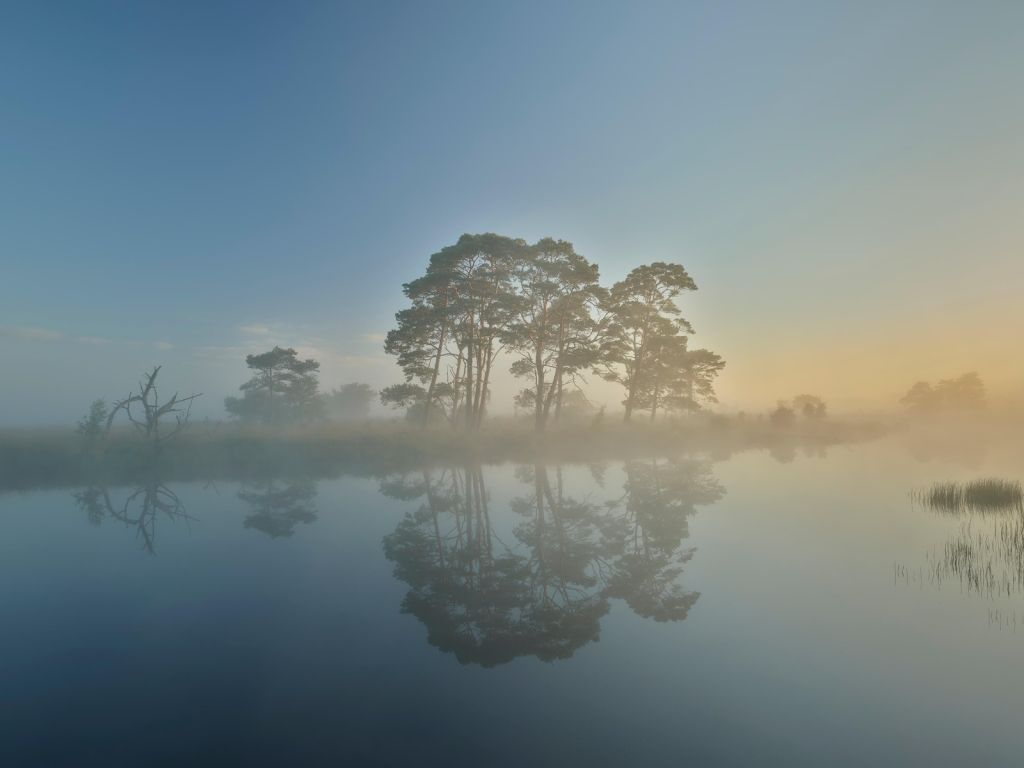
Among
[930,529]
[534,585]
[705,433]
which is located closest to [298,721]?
[534,585]

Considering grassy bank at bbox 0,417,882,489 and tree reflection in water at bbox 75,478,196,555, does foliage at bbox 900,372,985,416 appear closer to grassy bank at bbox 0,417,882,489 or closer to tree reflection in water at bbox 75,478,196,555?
grassy bank at bbox 0,417,882,489

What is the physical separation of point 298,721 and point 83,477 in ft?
77.9

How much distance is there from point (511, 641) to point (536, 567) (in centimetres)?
287

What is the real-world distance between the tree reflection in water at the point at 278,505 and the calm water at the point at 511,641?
0.26 metres

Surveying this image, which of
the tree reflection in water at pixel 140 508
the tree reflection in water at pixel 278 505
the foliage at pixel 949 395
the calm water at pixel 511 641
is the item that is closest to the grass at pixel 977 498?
the calm water at pixel 511 641

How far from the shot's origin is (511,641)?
19.2ft

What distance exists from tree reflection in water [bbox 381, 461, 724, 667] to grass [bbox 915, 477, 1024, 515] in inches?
245

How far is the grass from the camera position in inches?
547

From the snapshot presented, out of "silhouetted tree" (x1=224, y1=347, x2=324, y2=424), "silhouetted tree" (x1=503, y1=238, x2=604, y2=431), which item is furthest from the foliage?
"silhouetted tree" (x1=224, y1=347, x2=324, y2=424)

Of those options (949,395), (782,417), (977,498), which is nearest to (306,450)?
(977,498)

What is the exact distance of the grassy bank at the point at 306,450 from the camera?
872 inches

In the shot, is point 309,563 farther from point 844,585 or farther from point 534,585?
point 844,585

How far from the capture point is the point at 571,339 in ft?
113

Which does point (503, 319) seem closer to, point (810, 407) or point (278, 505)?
point (278, 505)
